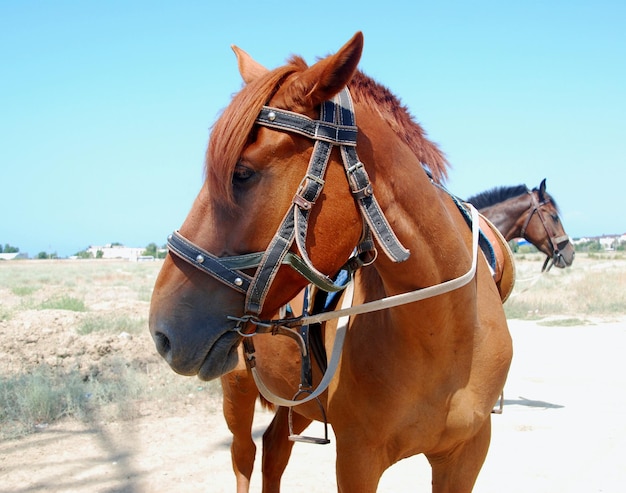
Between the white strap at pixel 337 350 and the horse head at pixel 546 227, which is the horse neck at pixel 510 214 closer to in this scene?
the horse head at pixel 546 227

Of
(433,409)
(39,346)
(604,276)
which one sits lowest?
(604,276)

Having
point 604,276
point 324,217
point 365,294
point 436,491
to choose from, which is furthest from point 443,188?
point 604,276

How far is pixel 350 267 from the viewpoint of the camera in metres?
1.88

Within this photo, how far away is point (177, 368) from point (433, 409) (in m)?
1.04

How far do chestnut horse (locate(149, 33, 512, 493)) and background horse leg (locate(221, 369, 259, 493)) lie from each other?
4.25ft

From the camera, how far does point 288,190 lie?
64.2 inches

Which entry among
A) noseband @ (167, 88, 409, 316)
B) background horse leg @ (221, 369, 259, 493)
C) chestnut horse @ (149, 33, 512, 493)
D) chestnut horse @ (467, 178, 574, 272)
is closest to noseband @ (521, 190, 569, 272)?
chestnut horse @ (467, 178, 574, 272)

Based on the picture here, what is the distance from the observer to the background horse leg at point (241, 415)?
3611 millimetres

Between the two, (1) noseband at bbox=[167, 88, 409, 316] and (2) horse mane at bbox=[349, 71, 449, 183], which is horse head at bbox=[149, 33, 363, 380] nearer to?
(1) noseband at bbox=[167, 88, 409, 316]

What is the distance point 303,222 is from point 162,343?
547 mm

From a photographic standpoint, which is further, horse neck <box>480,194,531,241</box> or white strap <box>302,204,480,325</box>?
horse neck <box>480,194,531,241</box>

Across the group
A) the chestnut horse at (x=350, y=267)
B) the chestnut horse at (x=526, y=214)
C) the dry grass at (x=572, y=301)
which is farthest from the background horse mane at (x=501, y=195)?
the chestnut horse at (x=350, y=267)

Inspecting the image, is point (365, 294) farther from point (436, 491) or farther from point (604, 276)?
point (604, 276)

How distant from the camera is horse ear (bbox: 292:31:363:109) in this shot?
1577 millimetres
